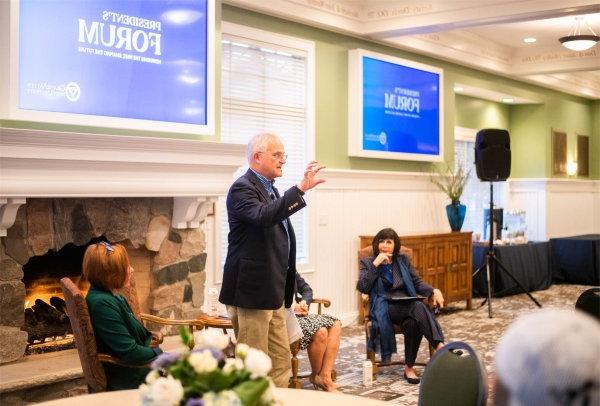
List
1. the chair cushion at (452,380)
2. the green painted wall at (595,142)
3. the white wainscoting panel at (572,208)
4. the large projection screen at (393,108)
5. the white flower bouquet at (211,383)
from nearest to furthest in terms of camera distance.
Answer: the white flower bouquet at (211,383) < the chair cushion at (452,380) < the large projection screen at (393,108) < the white wainscoting panel at (572,208) < the green painted wall at (595,142)

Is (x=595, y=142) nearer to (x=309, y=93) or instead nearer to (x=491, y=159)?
(x=491, y=159)

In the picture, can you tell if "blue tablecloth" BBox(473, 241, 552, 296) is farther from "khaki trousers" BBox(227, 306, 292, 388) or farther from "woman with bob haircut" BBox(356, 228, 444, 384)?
"khaki trousers" BBox(227, 306, 292, 388)

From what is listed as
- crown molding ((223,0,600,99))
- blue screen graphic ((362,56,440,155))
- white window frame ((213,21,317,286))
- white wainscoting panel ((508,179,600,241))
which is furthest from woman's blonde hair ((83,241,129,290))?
white wainscoting panel ((508,179,600,241))

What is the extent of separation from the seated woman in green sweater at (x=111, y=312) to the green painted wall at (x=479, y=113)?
758cm

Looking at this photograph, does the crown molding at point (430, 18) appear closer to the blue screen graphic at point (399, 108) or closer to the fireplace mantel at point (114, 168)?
the blue screen graphic at point (399, 108)

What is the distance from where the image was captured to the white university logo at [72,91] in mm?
4191

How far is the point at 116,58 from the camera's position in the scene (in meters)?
4.45

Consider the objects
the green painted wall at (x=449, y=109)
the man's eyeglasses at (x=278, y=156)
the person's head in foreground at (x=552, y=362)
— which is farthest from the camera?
the green painted wall at (x=449, y=109)

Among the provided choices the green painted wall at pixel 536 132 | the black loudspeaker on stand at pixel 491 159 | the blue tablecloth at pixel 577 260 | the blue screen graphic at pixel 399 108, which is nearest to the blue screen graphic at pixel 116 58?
the blue screen graphic at pixel 399 108

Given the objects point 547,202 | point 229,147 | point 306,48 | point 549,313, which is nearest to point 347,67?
point 306,48

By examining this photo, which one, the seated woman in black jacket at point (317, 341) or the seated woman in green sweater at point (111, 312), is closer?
the seated woman in green sweater at point (111, 312)

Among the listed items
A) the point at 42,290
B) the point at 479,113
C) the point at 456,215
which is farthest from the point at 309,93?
the point at 479,113

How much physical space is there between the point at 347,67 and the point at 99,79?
321 centimetres

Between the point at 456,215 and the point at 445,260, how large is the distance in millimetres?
676
